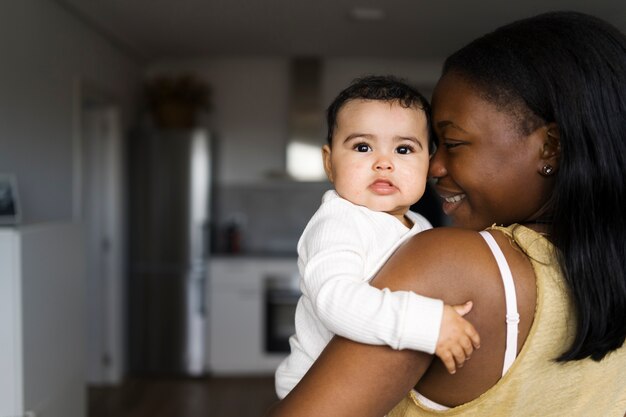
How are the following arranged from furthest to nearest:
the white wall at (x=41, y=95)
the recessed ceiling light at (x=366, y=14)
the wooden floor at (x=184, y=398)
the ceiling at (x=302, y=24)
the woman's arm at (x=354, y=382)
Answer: the wooden floor at (x=184, y=398), the recessed ceiling light at (x=366, y=14), the ceiling at (x=302, y=24), the white wall at (x=41, y=95), the woman's arm at (x=354, y=382)

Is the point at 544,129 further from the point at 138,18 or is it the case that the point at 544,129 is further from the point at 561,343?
the point at 138,18

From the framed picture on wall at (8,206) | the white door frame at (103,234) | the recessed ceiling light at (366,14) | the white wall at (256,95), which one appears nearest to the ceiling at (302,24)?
the recessed ceiling light at (366,14)

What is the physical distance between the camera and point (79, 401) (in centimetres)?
308

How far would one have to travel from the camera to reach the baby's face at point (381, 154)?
3.44 ft

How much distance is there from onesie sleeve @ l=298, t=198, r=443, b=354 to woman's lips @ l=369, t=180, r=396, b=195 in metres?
0.09

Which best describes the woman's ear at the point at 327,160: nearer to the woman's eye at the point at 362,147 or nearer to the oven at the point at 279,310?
the woman's eye at the point at 362,147

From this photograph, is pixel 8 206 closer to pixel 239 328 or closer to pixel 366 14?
pixel 366 14

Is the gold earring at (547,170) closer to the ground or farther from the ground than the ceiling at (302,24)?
closer to the ground

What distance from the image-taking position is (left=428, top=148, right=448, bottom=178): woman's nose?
1006mm

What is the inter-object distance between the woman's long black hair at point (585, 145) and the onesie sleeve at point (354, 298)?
0.21m

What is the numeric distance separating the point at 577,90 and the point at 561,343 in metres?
0.34

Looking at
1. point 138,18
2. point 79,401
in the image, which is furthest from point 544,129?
point 138,18

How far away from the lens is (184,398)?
4.55m

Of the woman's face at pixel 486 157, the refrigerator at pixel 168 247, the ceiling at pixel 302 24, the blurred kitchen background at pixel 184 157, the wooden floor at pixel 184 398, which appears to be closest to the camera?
the woman's face at pixel 486 157
